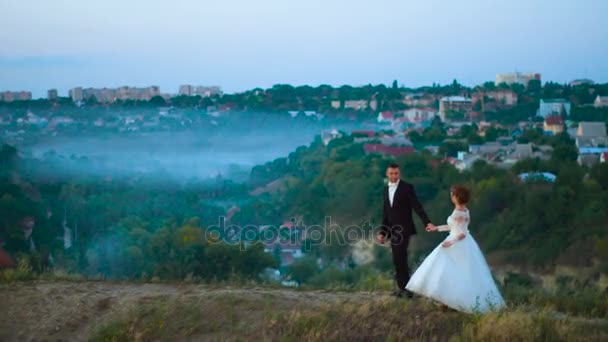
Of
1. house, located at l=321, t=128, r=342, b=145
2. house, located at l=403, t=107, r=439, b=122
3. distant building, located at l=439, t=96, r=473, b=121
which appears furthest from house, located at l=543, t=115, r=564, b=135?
house, located at l=321, t=128, r=342, b=145

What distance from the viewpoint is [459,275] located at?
5934 mm

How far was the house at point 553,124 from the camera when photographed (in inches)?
2699

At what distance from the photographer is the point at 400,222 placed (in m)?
6.31

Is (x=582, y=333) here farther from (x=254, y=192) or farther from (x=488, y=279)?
(x=254, y=192)

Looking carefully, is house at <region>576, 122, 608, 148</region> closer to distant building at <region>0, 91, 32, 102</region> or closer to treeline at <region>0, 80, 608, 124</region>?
treeline at <region>0, 80, 608, 124</region>

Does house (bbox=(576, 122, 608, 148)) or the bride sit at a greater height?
the bride

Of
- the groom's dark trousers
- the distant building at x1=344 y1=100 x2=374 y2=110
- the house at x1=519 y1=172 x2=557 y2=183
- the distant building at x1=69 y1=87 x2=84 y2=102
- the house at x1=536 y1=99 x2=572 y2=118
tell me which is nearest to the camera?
the groom's dark trousers

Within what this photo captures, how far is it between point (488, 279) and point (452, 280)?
32 cm

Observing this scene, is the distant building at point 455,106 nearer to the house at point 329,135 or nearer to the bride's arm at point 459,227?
the house at point 329,135

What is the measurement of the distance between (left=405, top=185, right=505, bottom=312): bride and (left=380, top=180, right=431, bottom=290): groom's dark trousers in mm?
350

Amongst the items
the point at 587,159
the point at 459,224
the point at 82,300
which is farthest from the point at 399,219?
the point at 587,159

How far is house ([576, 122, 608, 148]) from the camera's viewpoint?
5562 centimetres

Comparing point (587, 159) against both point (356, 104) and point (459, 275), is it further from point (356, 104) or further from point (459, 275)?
point (459, 275)

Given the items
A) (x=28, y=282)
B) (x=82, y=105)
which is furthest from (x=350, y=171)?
(x=28, y=282)
